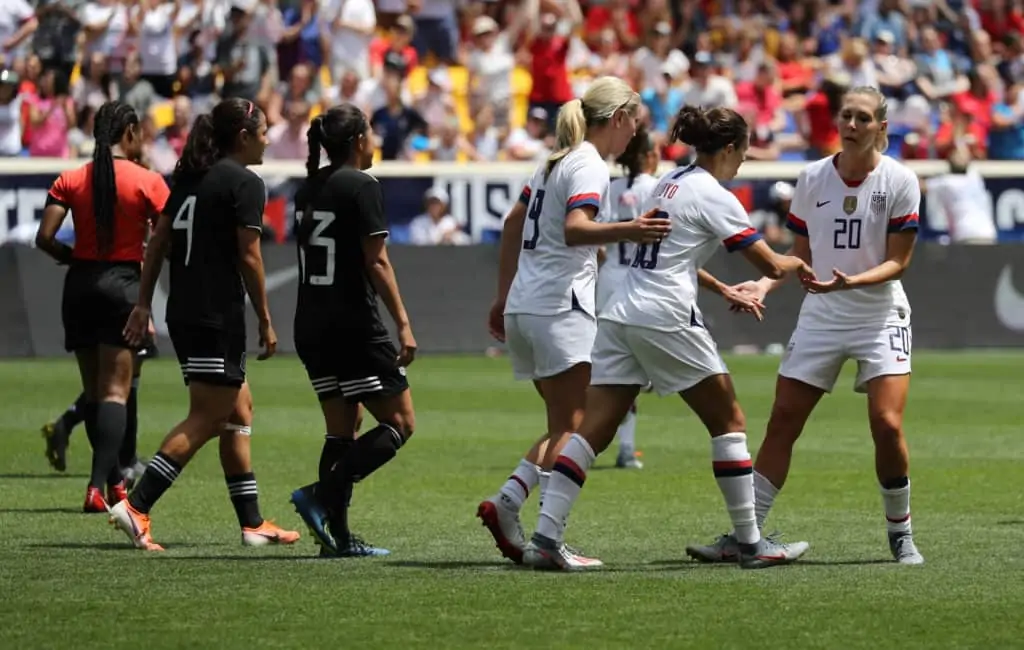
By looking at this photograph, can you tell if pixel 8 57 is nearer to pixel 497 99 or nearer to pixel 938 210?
pixel 497 99

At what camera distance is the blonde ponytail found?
893 centimetres

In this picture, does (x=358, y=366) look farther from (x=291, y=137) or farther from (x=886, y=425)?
(x=291, y=137)

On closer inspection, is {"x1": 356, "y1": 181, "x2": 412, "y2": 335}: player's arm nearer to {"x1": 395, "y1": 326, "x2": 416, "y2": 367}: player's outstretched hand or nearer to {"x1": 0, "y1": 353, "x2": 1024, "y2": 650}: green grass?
{"x1": 395, "y1": 326, "x2": 416, "y2": 367}: player's outstretched hand

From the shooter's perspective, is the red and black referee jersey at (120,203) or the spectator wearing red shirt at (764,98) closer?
the red and black referee jersey at (120,203)

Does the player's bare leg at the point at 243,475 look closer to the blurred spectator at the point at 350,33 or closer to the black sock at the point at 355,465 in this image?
the black sock at the point at 355,465

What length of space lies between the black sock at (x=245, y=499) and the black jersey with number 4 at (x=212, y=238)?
873 millimetres

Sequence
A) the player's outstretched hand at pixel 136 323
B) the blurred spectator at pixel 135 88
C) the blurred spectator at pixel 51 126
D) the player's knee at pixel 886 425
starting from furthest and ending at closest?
the blurred spectator at pixel 135 88 → the blurred spectator at pixel 51 126 → the player's outstretched hand at pixel 136 323 → the player's knee at pixel 886 425

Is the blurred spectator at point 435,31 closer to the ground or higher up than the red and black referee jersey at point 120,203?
higher up

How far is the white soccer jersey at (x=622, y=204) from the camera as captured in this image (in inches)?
506

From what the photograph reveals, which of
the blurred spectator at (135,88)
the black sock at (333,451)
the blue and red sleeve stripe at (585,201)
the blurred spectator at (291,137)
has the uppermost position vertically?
the blue and red sleeve stripe at (585,201)

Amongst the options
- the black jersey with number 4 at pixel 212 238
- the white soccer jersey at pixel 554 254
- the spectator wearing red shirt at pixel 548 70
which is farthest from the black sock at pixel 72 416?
the spectator wearing red shirt at pixel 548 70

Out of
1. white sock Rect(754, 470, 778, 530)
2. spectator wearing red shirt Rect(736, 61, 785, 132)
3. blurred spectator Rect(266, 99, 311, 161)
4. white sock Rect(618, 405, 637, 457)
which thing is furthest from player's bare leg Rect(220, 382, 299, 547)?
spectator wearing red shirt Rect(736, 61, 785, 132)

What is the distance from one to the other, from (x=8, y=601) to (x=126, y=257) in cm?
371

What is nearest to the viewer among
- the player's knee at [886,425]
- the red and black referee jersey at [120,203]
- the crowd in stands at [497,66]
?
the player's knee at [886,425]
